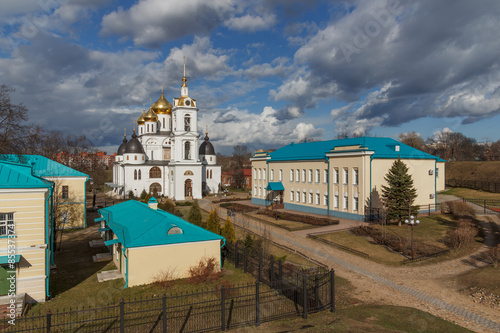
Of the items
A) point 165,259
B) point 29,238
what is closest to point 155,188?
point 165,259

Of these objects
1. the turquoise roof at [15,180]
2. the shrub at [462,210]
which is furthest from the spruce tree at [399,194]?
the turquoise roof at [15,180]

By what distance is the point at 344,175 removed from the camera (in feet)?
94.4

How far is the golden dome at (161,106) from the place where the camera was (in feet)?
172

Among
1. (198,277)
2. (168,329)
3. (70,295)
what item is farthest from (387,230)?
(70,295)

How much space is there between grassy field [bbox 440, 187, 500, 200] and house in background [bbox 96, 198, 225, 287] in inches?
1371

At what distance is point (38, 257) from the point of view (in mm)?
11852

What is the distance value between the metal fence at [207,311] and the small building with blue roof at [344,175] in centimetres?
1656

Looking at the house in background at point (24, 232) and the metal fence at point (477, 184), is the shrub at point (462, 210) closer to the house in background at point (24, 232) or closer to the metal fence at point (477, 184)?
the metal fence at point (477, 184)

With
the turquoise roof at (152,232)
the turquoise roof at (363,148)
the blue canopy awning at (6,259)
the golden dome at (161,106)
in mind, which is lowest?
the blue canopy awning at (6,259)

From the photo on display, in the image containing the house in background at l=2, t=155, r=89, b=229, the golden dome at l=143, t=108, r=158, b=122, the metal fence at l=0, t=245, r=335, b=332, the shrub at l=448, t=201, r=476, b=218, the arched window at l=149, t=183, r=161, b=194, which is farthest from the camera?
the golden dome at l=143, t=108, r=158, b=122

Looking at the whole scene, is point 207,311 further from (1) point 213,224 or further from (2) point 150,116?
(2) point 150,116

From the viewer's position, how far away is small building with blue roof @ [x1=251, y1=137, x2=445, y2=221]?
2712 centimetres

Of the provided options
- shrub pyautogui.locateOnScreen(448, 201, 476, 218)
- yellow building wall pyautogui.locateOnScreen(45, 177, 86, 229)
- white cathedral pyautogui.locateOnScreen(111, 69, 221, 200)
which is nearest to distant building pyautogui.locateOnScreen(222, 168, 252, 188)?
white cathedral pyautogui.locateOnScreen(111, 69, 221, 200)

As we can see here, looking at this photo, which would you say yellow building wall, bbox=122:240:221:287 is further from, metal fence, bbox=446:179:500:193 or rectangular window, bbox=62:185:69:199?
metal fence, bbox=446:179:500:193
